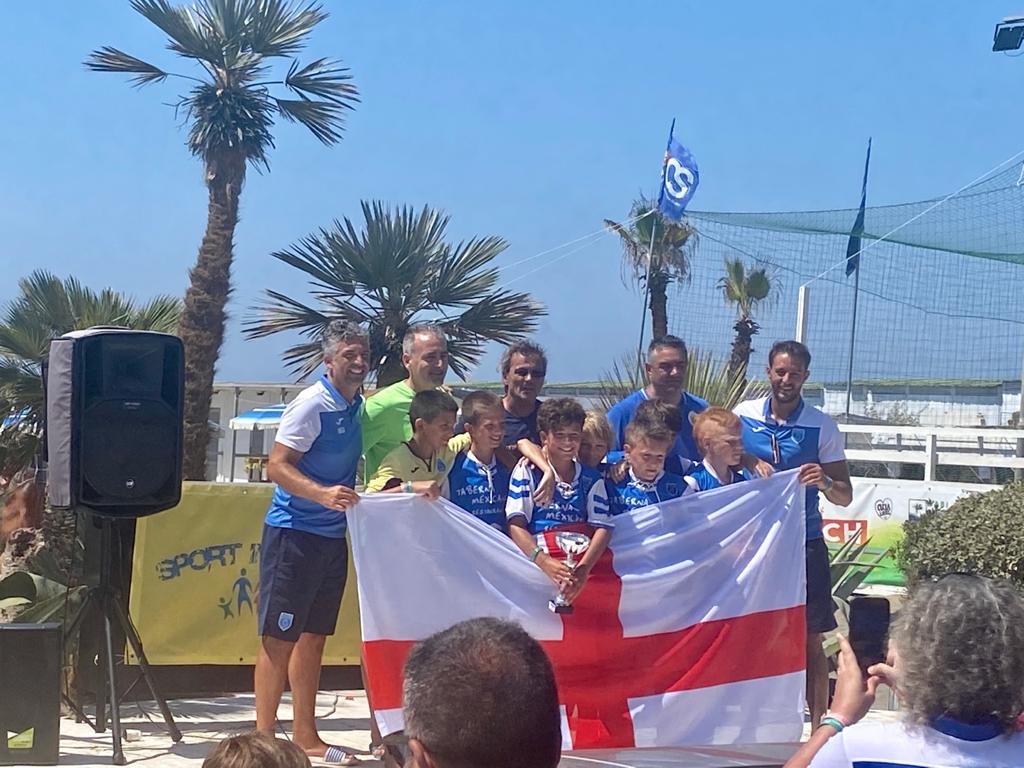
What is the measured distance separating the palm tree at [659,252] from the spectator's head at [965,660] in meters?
4.39

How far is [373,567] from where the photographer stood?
16.9ft

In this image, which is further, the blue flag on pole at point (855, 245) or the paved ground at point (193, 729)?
the blue flag on pole at point (855, 245)

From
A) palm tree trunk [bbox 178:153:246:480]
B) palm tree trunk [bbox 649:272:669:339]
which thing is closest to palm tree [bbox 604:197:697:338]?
palm tree trunk [bbox 649:272:669:339]

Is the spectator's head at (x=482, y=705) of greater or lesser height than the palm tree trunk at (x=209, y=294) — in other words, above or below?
below

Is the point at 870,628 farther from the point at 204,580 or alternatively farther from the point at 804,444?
the point at 204,580

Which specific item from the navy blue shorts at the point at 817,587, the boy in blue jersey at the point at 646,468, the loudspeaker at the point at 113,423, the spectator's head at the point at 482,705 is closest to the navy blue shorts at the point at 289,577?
the loudspeaker at the point at 113,423

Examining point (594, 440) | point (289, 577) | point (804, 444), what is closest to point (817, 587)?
point (804, 444)

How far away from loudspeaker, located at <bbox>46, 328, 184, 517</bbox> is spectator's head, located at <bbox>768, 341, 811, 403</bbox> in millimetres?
2788

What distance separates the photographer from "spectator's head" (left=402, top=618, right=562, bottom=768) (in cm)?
159

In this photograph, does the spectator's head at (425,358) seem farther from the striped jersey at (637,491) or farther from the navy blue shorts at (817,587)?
the navy blue shorts at (817,587)

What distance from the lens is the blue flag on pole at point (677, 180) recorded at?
16.6 metres

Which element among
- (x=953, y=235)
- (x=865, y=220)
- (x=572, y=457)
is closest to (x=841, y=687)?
(x=572, y=457)

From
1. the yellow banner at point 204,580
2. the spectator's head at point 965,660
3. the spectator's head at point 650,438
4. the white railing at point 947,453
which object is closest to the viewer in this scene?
the spectator's head at point 965,660

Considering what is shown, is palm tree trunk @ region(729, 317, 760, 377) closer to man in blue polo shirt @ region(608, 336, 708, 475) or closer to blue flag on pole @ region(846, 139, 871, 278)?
blue flag on pole @ region(846, 139, 871, 278)
